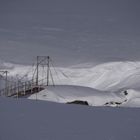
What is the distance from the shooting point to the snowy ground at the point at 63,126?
6.04 meters

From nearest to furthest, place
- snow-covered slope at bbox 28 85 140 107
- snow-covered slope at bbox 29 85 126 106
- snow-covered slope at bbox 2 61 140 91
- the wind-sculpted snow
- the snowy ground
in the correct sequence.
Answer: the snowy ground < snow-covered slope at bbox 28 85 140 107 < snow-covered slope at bbox 29 85 126 106 < the wind-sculpted snow < snow-covered slope at bbox 2 61 140 91

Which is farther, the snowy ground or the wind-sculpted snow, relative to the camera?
the wind-sculpted snow

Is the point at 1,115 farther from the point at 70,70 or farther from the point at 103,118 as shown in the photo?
the point at 70,70

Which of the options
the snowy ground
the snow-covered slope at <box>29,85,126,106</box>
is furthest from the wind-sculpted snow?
the snowy ground

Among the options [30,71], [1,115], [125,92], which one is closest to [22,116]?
[1,115]

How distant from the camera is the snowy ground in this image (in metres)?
6.04

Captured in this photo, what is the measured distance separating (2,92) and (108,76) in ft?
33.7

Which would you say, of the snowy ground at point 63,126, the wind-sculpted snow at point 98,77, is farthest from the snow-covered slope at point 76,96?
the snowy ground at point 63,126

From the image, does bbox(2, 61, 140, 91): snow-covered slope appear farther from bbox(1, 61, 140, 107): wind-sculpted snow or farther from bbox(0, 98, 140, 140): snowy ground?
bbox(0, 98, 140, 140): snowy ground

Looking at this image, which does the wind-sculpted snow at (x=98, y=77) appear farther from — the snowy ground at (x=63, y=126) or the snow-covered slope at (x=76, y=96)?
the snowy ground at (x=63, y=126)

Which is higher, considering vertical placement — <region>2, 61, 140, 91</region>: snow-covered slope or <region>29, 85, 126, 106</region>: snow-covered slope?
<region>2, 61, 140, 91</region>: snow-covered slope

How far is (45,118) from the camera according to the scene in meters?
7.98

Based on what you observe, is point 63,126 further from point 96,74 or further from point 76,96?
point 96,74

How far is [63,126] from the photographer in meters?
7.12
